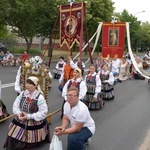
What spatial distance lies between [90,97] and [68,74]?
0.96 metres

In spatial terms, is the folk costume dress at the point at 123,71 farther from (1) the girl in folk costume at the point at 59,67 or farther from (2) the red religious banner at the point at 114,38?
(1) the girl in folk costume at the point at 59,67

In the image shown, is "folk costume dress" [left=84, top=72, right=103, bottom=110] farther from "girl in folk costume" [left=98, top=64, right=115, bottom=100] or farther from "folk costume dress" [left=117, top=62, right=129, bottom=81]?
"folk costume dress" [left=117, top=62, right=129, bottom=81]

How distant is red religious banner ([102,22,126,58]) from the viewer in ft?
53.3

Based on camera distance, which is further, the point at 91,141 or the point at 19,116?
the point at 91,141

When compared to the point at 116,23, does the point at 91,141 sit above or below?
below

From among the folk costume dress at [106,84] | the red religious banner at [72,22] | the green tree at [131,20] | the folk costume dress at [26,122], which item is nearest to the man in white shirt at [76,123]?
the folk costume dress at [26,122]

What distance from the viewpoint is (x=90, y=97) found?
8.73 meters

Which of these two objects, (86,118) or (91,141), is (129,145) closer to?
(91,141)

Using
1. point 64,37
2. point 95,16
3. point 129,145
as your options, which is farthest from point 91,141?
point 95,16

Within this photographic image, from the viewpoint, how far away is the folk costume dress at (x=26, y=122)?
5168mm

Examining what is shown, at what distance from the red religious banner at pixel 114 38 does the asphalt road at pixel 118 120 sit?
472cm

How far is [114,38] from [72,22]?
799 cm

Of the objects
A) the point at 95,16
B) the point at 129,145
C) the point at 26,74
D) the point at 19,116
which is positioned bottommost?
the point at 129,145

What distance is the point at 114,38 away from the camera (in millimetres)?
16500
